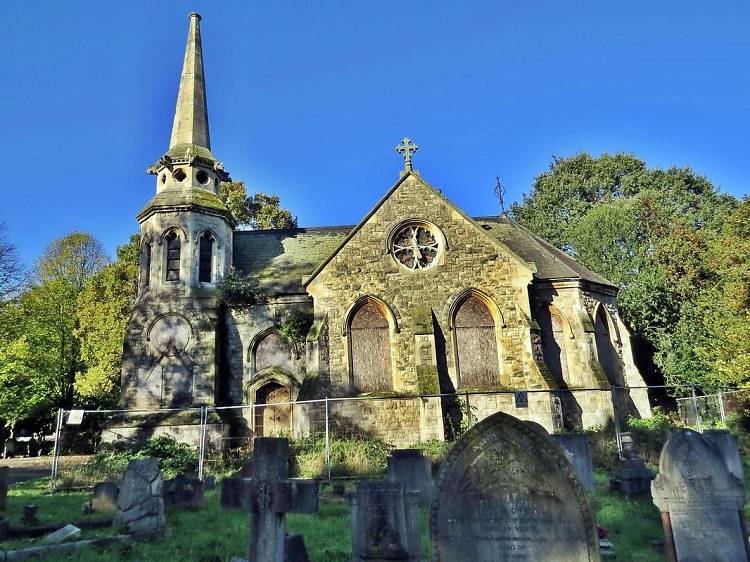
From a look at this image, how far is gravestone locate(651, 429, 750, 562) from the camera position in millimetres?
6156

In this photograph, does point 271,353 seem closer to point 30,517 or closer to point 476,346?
point 476,346

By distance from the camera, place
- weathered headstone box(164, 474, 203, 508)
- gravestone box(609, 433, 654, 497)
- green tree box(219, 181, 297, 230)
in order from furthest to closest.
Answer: green tree box(219, 181, 297, 230), weathered headstone box(164, 474, 203, 508), gravestone box(609, 433, 654, 497)

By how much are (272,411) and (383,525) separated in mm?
14648

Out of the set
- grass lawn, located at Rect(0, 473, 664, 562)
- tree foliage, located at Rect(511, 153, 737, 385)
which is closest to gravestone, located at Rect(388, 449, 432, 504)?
grass lawn, located at Rect(0, 473, 664, 562)

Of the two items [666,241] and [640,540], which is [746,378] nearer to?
[666,241]

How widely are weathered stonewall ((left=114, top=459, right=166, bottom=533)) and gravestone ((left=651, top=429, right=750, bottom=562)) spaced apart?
307 inches

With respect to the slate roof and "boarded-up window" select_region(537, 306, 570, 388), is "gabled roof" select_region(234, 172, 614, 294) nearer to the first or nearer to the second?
the slate roof

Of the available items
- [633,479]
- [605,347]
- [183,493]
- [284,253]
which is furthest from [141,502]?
[605,347]

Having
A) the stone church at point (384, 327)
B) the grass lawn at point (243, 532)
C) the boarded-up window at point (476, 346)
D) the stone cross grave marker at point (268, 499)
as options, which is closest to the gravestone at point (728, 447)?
the grass lawn at point (243, 532)

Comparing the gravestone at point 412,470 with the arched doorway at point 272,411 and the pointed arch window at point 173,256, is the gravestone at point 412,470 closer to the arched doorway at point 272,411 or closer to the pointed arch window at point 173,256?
the arched doorway at point 272,411

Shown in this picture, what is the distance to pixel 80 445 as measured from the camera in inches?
1144

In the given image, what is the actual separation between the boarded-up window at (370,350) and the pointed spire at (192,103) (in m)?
11.4

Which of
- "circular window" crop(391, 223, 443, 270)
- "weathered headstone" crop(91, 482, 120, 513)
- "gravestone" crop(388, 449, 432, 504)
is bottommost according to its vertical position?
"weathered headstone" crop(91, 482, 120, 513)

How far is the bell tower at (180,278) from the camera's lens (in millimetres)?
19672
